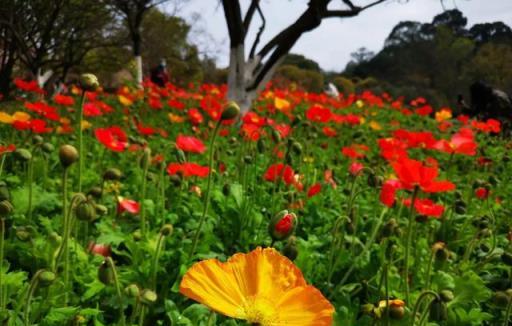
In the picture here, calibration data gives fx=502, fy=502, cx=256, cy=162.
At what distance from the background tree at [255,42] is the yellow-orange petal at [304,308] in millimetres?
3683

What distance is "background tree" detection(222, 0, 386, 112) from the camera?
4.11 meters

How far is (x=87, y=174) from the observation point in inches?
79.3

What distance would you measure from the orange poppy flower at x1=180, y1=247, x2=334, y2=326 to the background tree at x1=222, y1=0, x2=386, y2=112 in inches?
143

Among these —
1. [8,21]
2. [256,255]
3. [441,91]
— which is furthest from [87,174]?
[441,91]

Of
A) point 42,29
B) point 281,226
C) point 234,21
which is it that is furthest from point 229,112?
point 42,29

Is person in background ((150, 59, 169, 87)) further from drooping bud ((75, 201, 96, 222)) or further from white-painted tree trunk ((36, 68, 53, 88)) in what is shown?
drooping bud ((75, 201, 96, 222))

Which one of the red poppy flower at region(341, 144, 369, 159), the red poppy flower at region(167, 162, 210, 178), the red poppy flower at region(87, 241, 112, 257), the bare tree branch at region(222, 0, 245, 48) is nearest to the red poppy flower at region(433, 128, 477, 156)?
the red poppy flower at region(341, 144, 369, 159)

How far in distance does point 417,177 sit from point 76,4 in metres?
7.48

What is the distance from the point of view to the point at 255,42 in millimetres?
4516

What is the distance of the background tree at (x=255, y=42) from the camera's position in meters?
4.11

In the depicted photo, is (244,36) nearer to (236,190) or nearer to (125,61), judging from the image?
(236,190)

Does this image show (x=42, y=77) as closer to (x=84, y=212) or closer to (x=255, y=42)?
(x=255, y=42)

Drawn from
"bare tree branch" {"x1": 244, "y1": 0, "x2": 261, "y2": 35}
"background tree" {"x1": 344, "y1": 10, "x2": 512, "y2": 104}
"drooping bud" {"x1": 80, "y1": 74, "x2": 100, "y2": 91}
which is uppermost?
"background tree" {"x1": 344, "y1": 10, "x2": 512, "y2": 104}

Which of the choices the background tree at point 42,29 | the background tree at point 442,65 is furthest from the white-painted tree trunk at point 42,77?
the background tree at point 442,65
